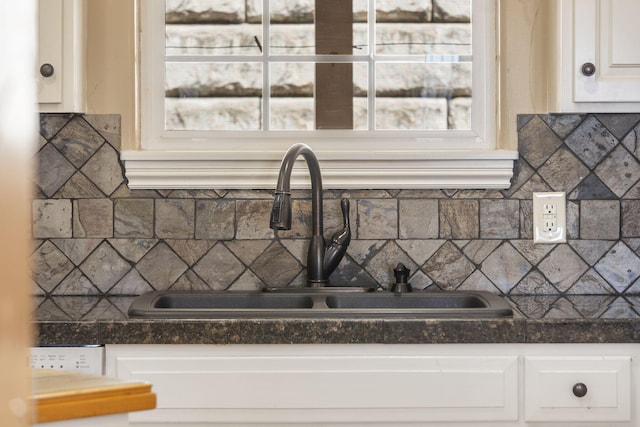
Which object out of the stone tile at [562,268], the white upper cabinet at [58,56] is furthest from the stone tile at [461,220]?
the white upper cabinet at [58,56]

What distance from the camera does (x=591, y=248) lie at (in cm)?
224

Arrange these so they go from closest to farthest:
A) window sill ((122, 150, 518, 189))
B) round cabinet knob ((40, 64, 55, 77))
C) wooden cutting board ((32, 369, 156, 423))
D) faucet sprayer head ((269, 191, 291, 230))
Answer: wooden cutting board ((32, 369, 156, 423)) < faucet sprayer head ((269, 191, 291, 230)) < round cabinet knob ((40, 64, 55, 77)) < window sill ((122, 150, 518, 189))

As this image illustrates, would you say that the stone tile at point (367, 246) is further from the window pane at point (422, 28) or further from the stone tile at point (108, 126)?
the stone tile at point (108, 126)

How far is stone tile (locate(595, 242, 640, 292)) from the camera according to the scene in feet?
7.33

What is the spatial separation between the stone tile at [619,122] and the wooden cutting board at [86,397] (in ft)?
5.70

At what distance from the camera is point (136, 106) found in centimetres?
227

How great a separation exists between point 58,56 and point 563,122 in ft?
4.47

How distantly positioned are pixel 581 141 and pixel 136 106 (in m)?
1.23

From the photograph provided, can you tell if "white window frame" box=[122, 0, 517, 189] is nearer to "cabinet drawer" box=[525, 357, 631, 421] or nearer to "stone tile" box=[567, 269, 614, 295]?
"stone tile" box=[567, 269, 614, 295]

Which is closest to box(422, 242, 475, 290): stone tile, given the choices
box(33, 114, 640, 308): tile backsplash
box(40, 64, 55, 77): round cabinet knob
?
box(33, 114, 640, 308): tile backsplash

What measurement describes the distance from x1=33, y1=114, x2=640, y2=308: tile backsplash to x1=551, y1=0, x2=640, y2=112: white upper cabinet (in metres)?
0.18

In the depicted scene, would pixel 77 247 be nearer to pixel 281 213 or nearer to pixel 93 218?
pixel 93 218

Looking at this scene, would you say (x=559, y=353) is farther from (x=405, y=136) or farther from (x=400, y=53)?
(x=400, y=53)

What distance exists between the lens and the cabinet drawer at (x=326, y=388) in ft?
5.47
